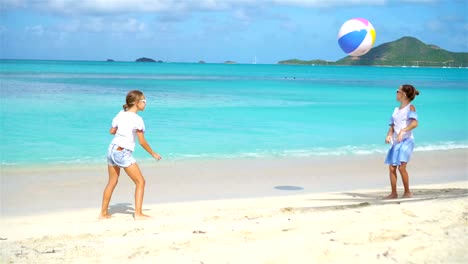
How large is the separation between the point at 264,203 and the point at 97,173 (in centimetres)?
325

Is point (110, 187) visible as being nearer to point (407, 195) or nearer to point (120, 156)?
point (120, 156)

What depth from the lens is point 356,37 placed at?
929 centimetres

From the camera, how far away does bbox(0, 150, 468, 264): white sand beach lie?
451 cm

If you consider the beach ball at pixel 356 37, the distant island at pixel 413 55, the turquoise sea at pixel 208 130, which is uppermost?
the distant island at pixel 413 55

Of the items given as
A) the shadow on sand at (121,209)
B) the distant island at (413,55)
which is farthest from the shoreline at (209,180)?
the distant island at (413,55)

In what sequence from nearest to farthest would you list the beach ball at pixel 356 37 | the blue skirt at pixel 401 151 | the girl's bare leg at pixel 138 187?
the girl's bare leg at pixel 138 187, the blue skirt at pixel 401 151, the beach ball at pixel 356 37

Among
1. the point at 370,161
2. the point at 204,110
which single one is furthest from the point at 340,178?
the point at 204,110

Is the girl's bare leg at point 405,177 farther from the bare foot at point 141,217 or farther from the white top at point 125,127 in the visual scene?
the white top at point 125,127

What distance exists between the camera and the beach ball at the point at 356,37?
9297 mm

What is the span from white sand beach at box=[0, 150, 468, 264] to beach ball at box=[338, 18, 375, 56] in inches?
80.5

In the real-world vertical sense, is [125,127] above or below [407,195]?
above

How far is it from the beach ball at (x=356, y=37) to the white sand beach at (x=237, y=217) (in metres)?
2.04

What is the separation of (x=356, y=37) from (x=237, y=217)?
4.33 metres

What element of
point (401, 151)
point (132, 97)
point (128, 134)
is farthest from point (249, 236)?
point (401, 151)
